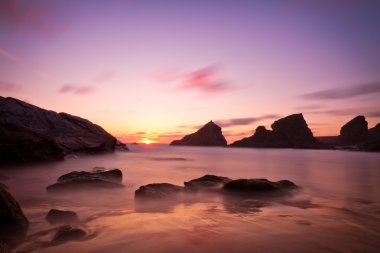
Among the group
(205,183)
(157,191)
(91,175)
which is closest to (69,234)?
(157,191)

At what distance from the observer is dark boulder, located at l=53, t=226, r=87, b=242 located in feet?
15.8

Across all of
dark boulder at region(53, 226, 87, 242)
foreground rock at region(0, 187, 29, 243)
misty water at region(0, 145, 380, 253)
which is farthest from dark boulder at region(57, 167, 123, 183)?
dark boulder at region(53, 226, 87, 242)

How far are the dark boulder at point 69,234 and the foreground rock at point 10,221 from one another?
0.72m

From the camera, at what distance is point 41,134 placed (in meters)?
22.0

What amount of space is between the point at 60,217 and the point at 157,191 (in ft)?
11.6

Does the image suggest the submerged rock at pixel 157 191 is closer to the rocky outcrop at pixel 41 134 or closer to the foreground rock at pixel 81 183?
the foreground rock at pixel 81 183

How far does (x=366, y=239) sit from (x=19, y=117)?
28.1 meters

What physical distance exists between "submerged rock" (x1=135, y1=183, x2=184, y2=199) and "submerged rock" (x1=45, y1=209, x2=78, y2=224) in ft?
9.33

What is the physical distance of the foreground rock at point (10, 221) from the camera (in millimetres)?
4957

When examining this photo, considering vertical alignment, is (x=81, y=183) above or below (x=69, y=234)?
above

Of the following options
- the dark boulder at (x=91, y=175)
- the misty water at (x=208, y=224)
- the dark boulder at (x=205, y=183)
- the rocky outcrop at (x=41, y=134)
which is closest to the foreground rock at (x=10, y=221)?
the misty water at (x=208, y=224)

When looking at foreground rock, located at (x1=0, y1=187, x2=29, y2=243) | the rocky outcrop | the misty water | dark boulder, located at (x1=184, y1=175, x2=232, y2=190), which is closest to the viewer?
the misty water

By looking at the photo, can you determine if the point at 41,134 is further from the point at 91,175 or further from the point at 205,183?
the point at 205,183

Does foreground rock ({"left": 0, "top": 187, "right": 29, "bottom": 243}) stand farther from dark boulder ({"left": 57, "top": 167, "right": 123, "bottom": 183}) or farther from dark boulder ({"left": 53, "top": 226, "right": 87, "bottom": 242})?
dark boulder ({"left": 57, "top": 167, "right": 123, "bottom": 183})
